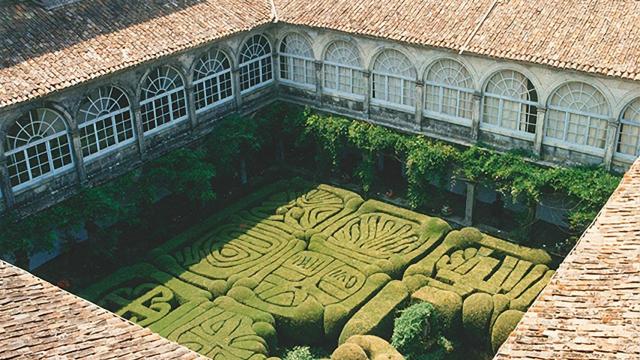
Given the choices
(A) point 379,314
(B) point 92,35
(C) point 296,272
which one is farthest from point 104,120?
(A) point 379,314

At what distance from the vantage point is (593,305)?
1806 cm

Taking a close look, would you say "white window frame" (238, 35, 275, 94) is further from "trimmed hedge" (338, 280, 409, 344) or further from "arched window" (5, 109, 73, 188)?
"trimmed hedge" (338, 280, 409, 344)

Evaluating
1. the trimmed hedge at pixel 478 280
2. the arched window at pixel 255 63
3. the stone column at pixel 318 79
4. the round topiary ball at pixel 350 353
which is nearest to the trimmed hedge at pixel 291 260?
the trimmed hedge at pixel 478 280

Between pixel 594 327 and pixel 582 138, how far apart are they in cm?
1886

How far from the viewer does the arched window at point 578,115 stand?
33.5 m

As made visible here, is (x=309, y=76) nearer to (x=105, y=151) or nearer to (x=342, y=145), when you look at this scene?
(x=342, y=145)

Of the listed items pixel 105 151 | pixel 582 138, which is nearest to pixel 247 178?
pixel 105 151

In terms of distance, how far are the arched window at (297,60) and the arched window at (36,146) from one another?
44.9ft

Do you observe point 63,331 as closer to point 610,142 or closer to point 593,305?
point 593,305

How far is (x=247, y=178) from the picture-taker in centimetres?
4316

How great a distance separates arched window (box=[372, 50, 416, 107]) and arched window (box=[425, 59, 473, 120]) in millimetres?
965

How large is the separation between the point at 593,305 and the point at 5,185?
77.0ft

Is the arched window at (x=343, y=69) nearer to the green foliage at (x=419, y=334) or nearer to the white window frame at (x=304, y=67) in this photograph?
the white window frame at (x=304, y=67)

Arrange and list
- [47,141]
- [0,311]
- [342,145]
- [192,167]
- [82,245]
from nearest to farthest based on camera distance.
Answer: [0,311] → [47,141] → [82,245] → [192,167] → [342,145]
